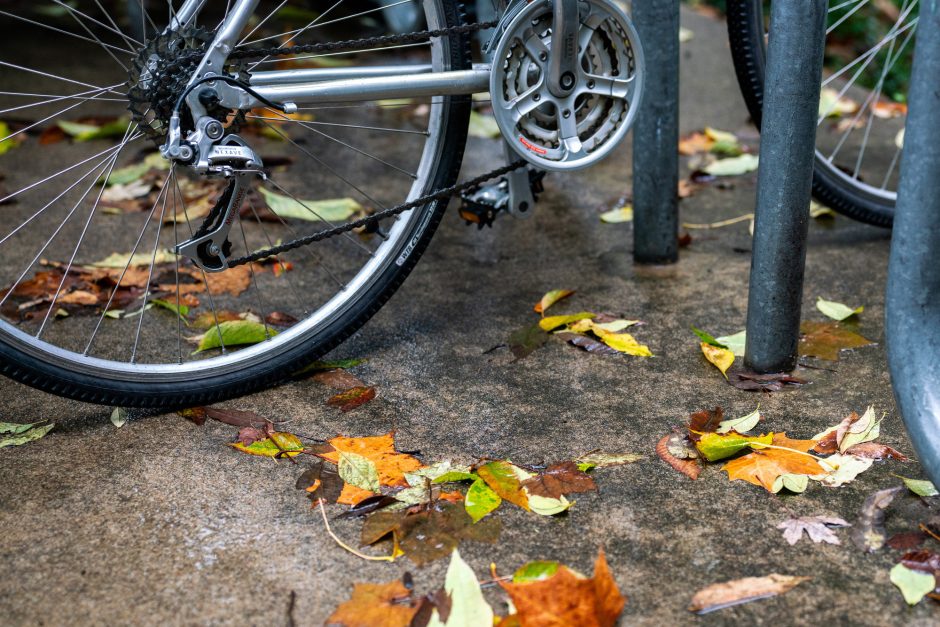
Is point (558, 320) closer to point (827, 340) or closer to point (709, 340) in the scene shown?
point (709, 340)

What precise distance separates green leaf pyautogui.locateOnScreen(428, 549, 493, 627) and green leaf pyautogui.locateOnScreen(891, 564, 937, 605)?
54 centimetres

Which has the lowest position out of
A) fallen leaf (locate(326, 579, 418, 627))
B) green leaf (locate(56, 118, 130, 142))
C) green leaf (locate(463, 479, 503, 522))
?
fallen leaf (locate(326, 579, 418, 627))

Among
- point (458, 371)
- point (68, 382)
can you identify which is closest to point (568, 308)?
point (458, 371)

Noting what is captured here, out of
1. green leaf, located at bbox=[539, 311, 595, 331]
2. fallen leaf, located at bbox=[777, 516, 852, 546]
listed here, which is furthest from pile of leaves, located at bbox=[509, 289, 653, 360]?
fallen leaf, located at bbox=[777, 516, 852, 546]

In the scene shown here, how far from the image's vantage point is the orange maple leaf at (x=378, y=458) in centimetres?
151

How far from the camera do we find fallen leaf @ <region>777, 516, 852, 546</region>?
53.9 inches

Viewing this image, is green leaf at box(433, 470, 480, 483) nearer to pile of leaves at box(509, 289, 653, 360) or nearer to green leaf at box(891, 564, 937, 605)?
pile of leaves at box(509, 289, 653, 360)

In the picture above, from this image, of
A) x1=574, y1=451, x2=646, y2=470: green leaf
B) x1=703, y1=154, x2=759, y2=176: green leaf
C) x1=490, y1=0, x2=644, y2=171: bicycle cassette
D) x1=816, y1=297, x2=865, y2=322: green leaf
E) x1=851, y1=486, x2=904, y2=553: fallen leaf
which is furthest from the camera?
x1=703, y1=154, x2=759, y2=176: green leaf

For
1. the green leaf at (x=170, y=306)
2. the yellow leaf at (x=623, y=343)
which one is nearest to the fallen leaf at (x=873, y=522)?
the yellow leaf at (x=623, y=343)

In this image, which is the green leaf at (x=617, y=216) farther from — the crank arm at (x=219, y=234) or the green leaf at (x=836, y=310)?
the crank arm at (x=219, y=234)

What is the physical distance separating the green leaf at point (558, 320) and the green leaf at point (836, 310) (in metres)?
0.50

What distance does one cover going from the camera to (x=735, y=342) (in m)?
1.95

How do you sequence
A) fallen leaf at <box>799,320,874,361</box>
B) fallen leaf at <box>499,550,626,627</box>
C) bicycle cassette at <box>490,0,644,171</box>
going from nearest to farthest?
fallen leaf at <box>499,550,626,627</box> < bicycle cassette at <box>490,0,644,171</box> < fallen leaf at <box>799,320,874,361</box>

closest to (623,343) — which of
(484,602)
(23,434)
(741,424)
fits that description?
(741,424)
